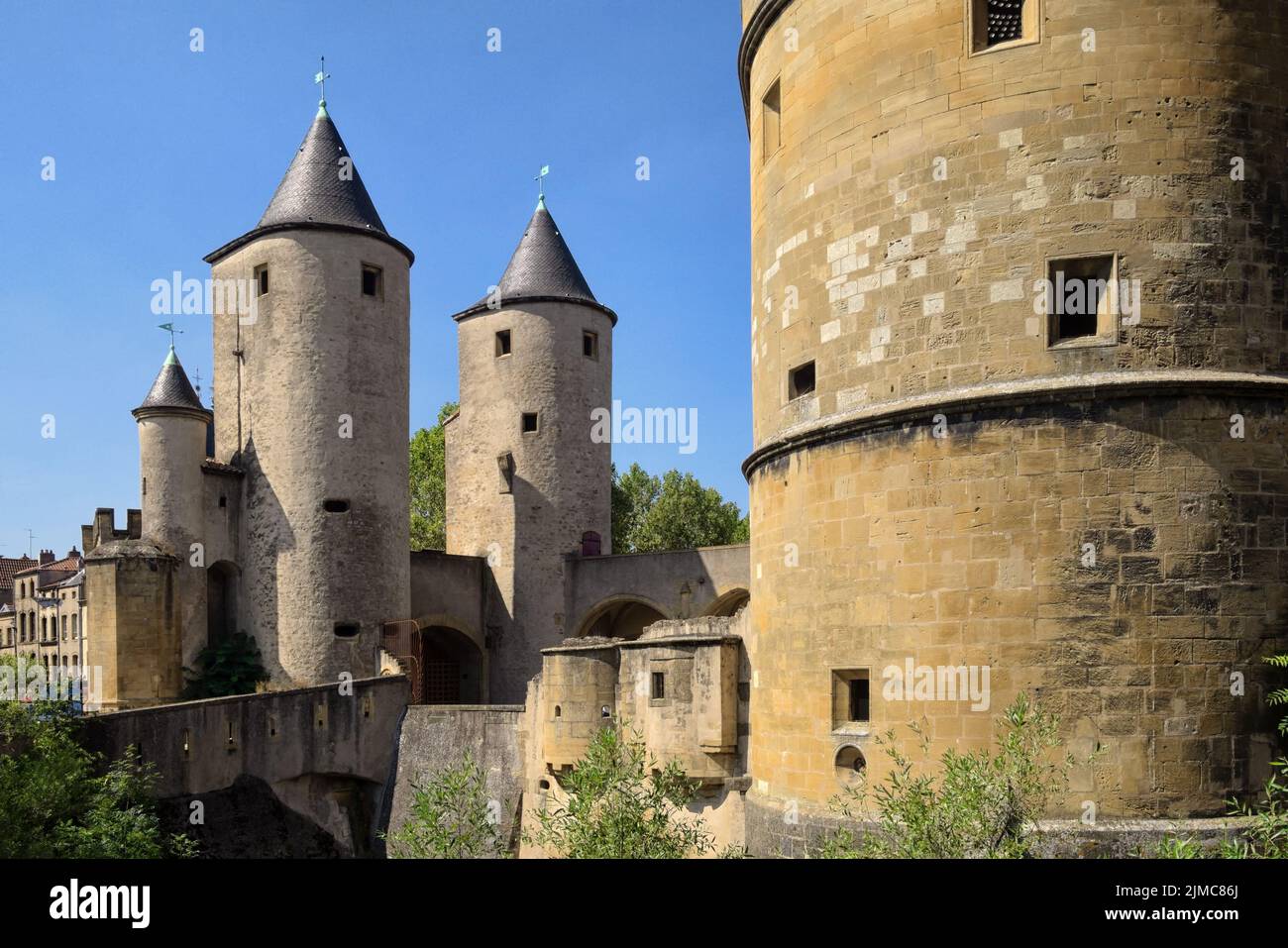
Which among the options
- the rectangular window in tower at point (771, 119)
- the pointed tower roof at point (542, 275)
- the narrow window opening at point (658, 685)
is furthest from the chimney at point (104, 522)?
the rectangular window in tower at point (771, 119)

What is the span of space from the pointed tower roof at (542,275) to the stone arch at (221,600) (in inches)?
324

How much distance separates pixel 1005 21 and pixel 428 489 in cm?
3052

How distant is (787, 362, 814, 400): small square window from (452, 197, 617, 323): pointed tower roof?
628 inches

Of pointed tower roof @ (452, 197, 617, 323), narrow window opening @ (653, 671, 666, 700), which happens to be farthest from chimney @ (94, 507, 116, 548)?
narrow window opening @ (653, 671, 666, 700)

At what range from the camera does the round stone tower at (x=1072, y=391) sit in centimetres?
902

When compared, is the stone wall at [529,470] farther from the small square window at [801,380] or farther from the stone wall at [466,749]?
the small square window at [801,380]

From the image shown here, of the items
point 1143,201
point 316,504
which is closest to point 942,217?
point 1143,201

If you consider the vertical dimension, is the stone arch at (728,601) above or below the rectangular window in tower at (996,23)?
below

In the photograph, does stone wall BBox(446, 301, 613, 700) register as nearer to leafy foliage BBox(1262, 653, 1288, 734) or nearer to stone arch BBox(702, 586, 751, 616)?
stone arch BBox(702, 586, 751, 616)

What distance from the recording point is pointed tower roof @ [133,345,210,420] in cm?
2206

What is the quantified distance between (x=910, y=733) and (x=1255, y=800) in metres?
2.49

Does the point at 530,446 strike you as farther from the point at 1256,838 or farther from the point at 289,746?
the point at 1256,838

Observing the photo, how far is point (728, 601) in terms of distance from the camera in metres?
24.5
